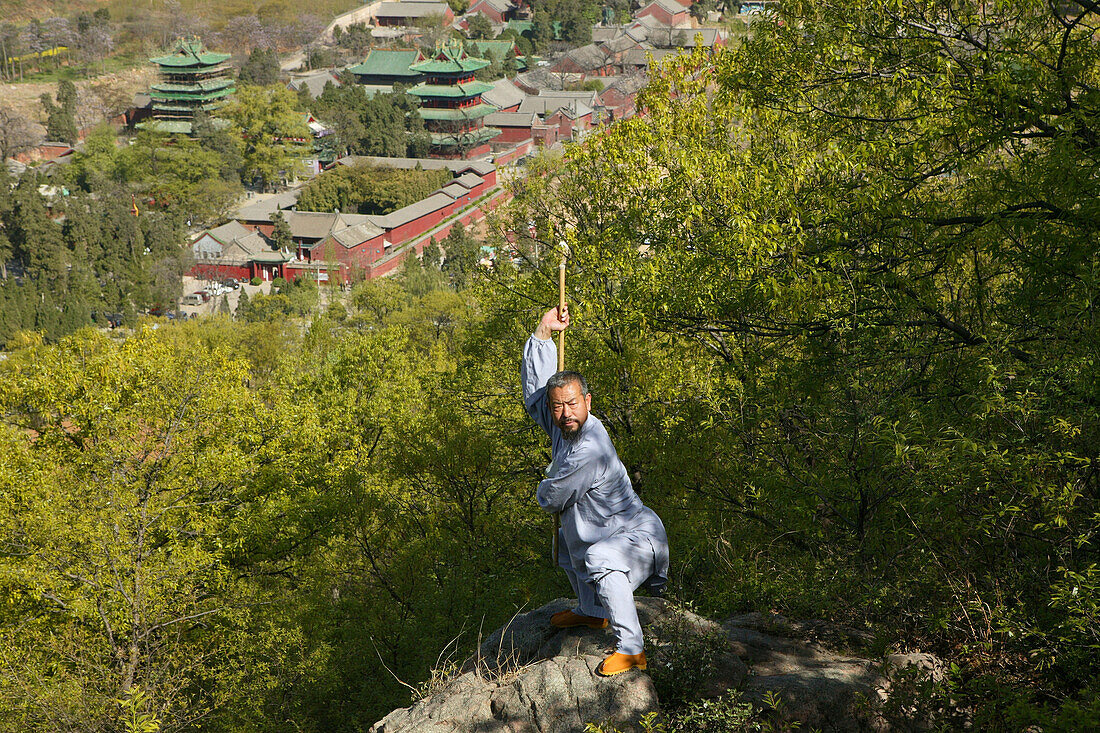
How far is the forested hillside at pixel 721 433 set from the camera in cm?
435

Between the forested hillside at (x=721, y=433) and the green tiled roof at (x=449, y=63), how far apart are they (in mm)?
56932

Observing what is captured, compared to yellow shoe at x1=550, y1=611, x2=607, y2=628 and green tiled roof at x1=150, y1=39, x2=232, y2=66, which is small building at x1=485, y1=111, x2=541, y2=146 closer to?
green tiled roof at x1=150, y1=39, x2=232, y2=66

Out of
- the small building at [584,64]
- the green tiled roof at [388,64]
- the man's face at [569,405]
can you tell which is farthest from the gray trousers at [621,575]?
the small building at [584,64]

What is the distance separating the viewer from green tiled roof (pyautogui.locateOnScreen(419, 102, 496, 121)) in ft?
219

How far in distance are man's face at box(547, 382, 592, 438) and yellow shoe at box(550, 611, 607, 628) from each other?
1160 millimetres

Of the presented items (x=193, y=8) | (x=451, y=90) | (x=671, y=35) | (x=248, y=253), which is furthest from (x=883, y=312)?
(x=193, y=8)

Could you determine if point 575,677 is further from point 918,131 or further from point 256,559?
point 256,559

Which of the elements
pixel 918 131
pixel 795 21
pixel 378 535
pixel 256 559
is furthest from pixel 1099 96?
pixel 256 559

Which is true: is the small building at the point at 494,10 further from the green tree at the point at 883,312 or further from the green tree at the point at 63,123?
the green tree at the point at 883,312

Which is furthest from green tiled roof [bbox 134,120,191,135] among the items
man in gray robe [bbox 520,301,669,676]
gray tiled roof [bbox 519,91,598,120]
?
man in gray robe [bbox 520,301,669,676]

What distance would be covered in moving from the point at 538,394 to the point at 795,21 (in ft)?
21.7

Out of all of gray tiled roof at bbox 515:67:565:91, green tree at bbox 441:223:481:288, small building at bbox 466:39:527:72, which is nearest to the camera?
green tree at bbox 441:223:481:288

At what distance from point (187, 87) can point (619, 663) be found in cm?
7251

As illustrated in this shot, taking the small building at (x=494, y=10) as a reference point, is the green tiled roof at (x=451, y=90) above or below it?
below
